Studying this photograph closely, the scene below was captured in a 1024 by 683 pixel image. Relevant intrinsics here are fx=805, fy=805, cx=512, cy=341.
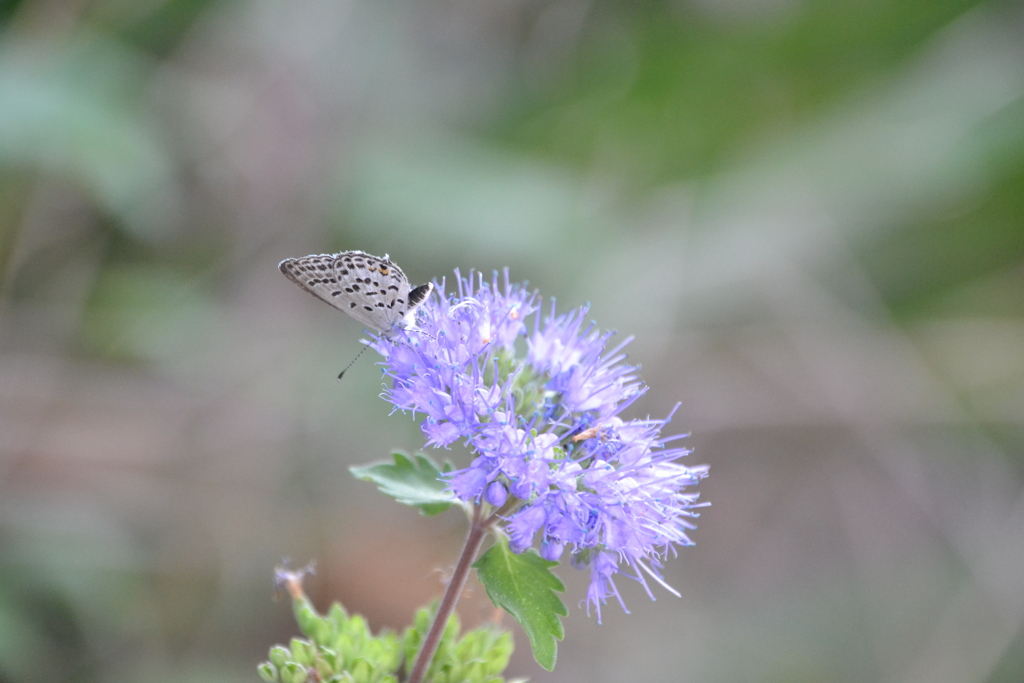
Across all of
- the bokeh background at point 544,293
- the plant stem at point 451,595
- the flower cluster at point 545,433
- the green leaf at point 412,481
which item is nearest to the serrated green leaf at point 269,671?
the plant stem at point 451,595

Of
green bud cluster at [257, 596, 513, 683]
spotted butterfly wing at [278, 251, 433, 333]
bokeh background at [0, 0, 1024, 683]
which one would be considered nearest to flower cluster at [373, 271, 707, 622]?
spotted butterfly wing at [278, 251, 433, 333]

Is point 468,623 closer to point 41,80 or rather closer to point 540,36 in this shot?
point 41,80

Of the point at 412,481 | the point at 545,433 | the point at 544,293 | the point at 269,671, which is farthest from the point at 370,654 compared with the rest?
the point at 544,293

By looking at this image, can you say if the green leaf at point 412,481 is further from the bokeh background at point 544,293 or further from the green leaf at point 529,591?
the bokeh background at point 544,293

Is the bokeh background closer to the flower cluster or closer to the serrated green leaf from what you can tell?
the serrated green leaf

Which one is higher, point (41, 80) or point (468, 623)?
point (41, 80)

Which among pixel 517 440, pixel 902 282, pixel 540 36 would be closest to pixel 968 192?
pixel 902 282
